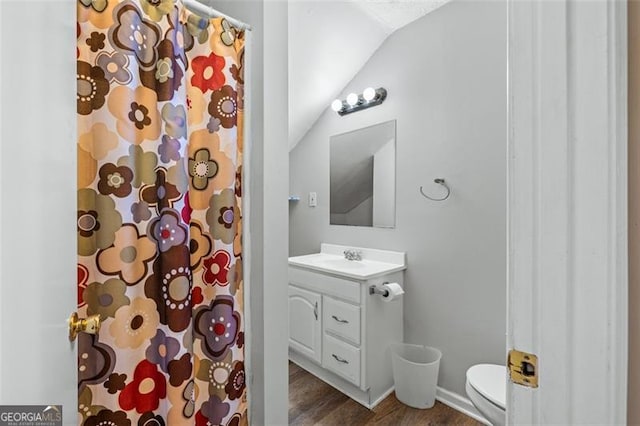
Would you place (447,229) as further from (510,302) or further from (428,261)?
(510,302)

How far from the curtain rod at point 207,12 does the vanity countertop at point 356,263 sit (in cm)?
145

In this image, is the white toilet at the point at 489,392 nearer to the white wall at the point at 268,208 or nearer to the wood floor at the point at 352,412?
the wood floor at the point at 352,412

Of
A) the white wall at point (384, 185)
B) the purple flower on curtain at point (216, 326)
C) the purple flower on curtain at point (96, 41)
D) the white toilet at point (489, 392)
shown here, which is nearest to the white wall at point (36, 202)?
the purple flower on curtain at point (96, 41)

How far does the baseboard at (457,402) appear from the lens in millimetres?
1855

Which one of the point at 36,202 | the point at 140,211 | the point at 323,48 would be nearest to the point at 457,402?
the point at 140,211

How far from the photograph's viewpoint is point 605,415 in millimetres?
430

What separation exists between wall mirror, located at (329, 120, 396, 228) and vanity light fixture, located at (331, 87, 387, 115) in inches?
6.9

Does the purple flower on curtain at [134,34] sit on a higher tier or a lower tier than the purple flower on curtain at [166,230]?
higher

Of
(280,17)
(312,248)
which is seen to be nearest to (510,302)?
(280,17)

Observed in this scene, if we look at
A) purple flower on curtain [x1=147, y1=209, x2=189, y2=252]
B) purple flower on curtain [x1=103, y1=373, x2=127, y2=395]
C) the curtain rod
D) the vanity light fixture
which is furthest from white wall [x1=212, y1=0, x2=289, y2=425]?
the vanity light fixture

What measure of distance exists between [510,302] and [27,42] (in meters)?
0.80

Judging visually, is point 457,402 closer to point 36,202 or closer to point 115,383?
point 115,383

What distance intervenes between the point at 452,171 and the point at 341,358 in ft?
4.63

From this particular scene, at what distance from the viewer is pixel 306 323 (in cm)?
230
